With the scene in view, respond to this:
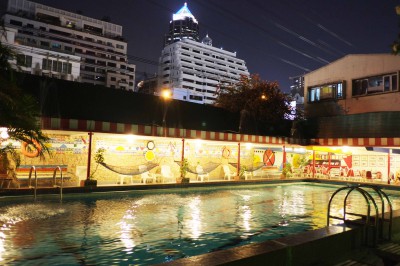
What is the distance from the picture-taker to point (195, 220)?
9.16 meters

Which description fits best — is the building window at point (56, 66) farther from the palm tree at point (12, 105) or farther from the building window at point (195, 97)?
the building window at point (195, 97)

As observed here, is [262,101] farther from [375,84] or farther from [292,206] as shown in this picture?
[292,206]

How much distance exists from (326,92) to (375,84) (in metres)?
4.21

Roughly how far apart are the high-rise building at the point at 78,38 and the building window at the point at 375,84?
44.9 m

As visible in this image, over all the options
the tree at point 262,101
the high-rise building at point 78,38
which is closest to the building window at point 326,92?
the tree at point 262,101

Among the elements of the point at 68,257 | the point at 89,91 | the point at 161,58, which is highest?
the point at 161,58

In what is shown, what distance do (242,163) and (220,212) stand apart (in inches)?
468

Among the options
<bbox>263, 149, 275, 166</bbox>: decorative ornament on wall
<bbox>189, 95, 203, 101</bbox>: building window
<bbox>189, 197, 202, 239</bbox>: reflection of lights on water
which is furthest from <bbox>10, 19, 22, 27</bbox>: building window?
<bbox>189, 197, 202, 239</bbox>: reflection of lights on water

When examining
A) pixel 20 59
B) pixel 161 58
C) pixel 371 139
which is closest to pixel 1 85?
pixel 20 59

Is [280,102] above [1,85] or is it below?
above

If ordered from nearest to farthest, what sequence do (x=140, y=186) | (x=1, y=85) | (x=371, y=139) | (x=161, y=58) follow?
(x=1, y=85) < (x=140, y=186) < (x=371, y=139) < (x=161, y=58)

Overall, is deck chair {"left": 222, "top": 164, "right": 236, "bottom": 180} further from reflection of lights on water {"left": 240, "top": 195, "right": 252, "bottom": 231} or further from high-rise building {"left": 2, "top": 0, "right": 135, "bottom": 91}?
high-rise building {"left": 2, "top": 0, "right": 135, "bottom": 91}

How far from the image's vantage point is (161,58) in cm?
11544

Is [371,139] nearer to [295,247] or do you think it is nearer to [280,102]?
[280,102]
